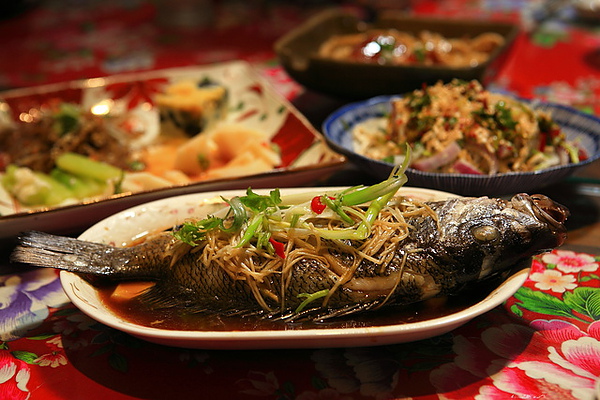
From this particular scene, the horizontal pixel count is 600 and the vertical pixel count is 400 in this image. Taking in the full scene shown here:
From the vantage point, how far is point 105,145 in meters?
2.85

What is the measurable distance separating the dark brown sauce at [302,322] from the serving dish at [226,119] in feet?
1.73

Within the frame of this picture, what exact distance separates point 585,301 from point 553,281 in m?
0.13

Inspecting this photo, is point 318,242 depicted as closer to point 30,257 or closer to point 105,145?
point 30,257

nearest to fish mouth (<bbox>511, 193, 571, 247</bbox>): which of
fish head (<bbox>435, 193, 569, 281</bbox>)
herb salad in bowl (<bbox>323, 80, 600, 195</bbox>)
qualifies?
fish head (<bbox>435, 193, 569, 281</bbox>)

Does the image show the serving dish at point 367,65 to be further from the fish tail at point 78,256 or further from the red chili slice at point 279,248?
the fish tail at point 78,256

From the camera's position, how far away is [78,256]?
160cm

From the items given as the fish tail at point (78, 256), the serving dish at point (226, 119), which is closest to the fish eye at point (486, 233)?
the serving dish at point (226, 119)

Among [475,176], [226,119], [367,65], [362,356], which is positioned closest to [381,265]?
[362,356]

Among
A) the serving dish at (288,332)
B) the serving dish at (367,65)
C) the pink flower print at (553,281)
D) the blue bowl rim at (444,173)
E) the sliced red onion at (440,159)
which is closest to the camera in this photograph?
the serving dish at (288,332)

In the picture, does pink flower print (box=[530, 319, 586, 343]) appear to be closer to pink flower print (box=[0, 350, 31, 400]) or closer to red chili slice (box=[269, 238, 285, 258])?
red chili slice (box=[269, 238, 285, 258])

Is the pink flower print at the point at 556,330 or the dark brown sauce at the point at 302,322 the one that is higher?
the dark brown sauce at the point at 302,322

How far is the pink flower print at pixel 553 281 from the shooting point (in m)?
1.75

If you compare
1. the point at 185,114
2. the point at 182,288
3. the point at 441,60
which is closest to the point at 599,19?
the point at 441,60

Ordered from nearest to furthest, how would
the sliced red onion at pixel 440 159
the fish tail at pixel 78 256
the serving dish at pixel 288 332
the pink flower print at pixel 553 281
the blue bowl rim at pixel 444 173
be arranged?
the serving dish at pixel 288 332 → the fish tail at pixel 78 256 → the pink flower print at pixel 553 281 → the blue bowl rim at pixel 444 173 → the sliced red onion at pixel 440 159
